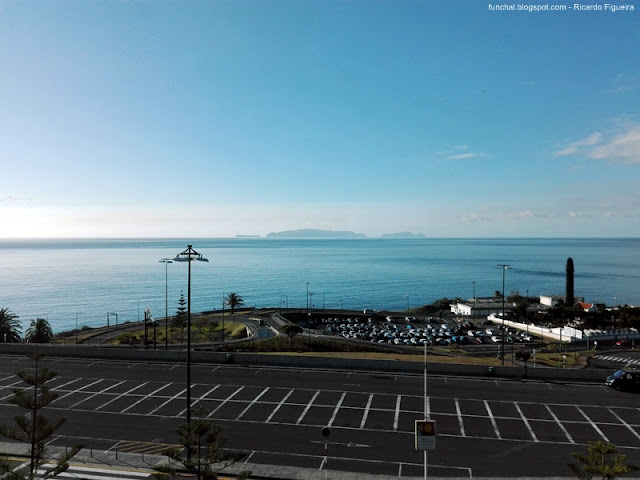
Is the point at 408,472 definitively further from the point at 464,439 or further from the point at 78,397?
the point at 78,397

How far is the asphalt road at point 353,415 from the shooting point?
1812 cm

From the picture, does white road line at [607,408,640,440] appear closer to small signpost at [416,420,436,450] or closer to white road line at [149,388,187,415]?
small signpost at [416,420,436,450]

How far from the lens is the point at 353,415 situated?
2261 cm

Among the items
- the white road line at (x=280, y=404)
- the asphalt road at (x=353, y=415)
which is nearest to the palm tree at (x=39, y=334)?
the asphalt road at (x=353, y=415)

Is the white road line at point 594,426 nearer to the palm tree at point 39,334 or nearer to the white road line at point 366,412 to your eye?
the white road line at point 366,412

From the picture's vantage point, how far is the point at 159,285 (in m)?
157

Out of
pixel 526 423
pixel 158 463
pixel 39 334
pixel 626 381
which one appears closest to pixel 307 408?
pixel 158 463

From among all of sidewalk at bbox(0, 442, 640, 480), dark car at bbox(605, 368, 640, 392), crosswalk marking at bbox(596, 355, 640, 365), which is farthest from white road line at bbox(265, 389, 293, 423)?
crosswalk marking at bbox(596, 355, 640, 365)

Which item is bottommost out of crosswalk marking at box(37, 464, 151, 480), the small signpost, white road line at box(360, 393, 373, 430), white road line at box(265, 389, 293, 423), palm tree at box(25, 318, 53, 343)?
palm tree at box(25, 318, 53, 343)

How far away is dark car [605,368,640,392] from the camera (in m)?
27.0

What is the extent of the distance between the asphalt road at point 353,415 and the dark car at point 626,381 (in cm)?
91

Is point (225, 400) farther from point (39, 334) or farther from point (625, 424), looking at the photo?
point (39, 334)

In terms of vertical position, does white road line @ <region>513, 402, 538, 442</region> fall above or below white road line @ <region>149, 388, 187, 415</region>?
above

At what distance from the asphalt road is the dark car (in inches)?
35.7
